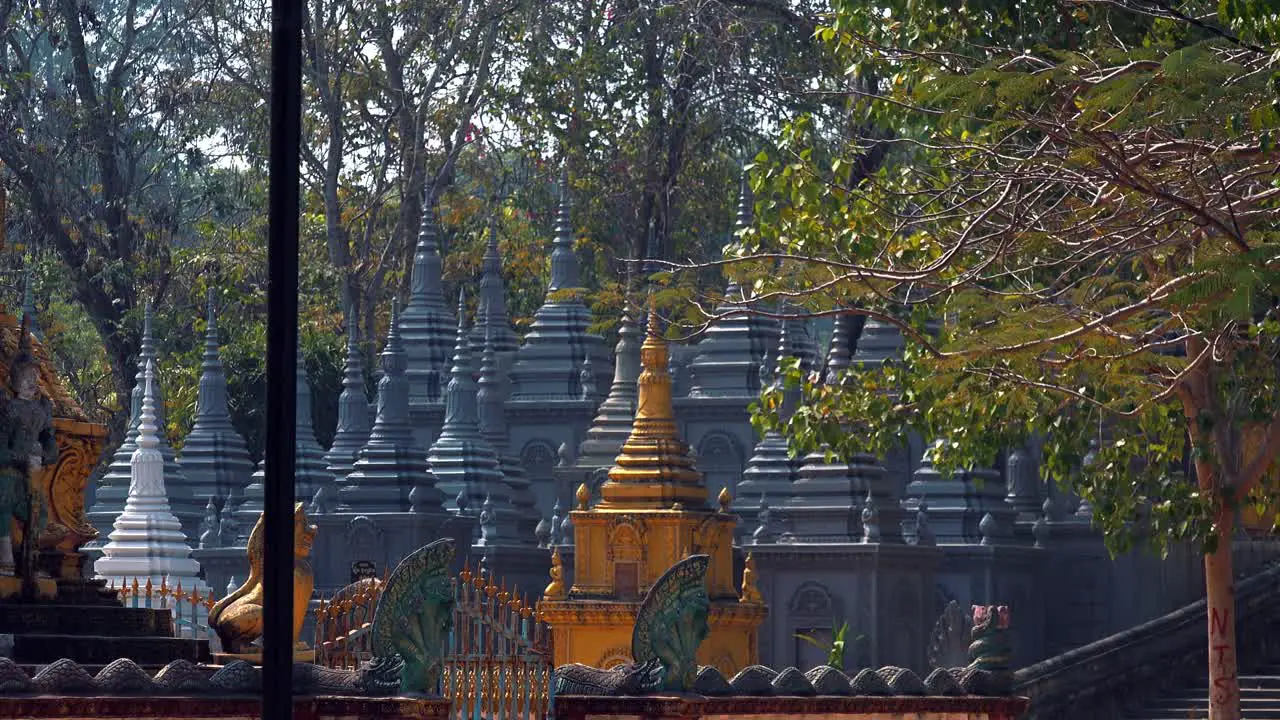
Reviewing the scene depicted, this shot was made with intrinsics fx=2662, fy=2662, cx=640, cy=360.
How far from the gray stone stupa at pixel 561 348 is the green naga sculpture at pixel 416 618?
2635 cm

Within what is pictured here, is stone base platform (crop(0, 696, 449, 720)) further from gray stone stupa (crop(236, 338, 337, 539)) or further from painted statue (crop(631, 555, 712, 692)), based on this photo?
gray stone stupa (crop(236, 338, 337, 539))

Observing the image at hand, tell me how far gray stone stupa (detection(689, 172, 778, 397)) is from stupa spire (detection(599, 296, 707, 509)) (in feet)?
48.0

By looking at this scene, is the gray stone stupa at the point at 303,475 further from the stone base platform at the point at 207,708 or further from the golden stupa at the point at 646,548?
the stone base platform at the point at 207,708

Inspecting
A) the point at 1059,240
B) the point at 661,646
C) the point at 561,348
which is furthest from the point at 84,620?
the point at 561,348

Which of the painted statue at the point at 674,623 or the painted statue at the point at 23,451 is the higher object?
the painted statue at the point at 23,451

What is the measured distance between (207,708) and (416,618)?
4.13 feet

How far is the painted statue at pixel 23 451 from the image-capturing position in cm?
1445

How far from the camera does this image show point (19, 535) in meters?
14.7

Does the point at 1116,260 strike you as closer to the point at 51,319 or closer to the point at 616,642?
the point at 616,642

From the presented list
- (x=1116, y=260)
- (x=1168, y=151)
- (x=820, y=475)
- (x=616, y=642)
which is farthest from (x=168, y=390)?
(x=1168, y=151)

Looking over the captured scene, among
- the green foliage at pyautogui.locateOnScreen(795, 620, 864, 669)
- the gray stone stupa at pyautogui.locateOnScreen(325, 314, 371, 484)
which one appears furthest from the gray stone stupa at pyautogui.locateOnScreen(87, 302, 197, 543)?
the green foliage at pyautogui.locateOnScreen(795, 620, 864, 669)

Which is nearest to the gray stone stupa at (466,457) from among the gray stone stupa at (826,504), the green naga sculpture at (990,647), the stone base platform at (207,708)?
the gray stone stupa at (826,504)

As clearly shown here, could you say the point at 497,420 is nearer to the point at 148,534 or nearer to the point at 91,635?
the point at 148,534

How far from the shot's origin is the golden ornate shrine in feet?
49.8
